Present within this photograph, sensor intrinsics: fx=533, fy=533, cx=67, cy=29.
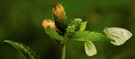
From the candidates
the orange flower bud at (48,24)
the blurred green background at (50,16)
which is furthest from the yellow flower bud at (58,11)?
the blurred green background at (50,16)

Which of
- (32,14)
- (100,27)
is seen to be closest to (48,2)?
(32,14)

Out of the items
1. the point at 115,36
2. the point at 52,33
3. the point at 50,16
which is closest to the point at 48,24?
the point at 52,33

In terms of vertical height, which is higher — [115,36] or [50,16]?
[50,16]

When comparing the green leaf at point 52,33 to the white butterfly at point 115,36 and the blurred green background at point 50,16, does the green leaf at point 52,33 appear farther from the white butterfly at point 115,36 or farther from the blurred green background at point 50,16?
the blurred green background at point 50,16

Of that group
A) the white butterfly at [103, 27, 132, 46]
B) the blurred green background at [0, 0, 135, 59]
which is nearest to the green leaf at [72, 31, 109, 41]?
the white butterfly at [103, 27, 132, 46]

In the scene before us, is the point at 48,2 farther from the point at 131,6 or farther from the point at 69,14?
the point at 131,6

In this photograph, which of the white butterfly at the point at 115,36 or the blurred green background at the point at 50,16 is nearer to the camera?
the white butterfly at the point at 115,36

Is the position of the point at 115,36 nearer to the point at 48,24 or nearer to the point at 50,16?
the point at 48,24

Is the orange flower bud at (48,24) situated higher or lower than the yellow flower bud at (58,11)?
lower

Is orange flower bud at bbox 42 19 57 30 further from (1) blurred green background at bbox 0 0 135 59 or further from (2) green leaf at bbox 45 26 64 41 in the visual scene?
(1) blurred green background at bbox 0 0 135 59
